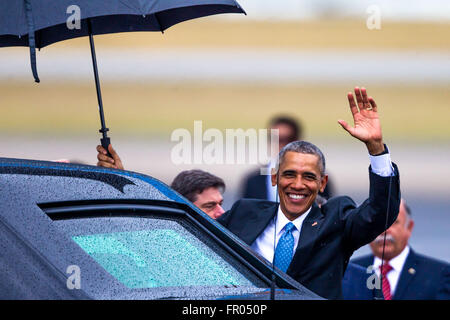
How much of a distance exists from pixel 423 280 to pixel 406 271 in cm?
13

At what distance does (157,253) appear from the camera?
2.97m

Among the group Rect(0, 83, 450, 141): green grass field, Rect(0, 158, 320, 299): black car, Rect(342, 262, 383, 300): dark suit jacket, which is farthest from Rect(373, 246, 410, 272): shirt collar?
Rect(0, 83, 450, 141): green grass field

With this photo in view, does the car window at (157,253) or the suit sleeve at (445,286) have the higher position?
the car window at (157,253)

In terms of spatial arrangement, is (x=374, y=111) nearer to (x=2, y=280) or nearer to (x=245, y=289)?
(x=245, y=289)

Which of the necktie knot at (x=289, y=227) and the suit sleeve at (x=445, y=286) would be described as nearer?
the necktie knot at (x=289, y=227)

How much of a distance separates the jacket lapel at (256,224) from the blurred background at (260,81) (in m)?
5.14

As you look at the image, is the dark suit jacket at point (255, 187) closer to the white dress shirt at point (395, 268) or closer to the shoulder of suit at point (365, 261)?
the shoulder of suit at point (365, 261)

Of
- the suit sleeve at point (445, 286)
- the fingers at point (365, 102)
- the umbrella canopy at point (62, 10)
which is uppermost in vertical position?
the umbrella canopy at point (62, 10)

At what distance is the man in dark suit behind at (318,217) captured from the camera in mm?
4277

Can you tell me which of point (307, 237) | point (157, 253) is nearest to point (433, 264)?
point (307, 237)

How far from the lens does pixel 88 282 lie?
267cm

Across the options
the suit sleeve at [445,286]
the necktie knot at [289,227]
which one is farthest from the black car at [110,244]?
the suit sleeve at [445,286]

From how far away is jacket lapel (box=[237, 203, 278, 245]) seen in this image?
450 centimetres

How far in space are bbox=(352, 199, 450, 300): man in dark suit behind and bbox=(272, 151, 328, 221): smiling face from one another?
1.33 meters
